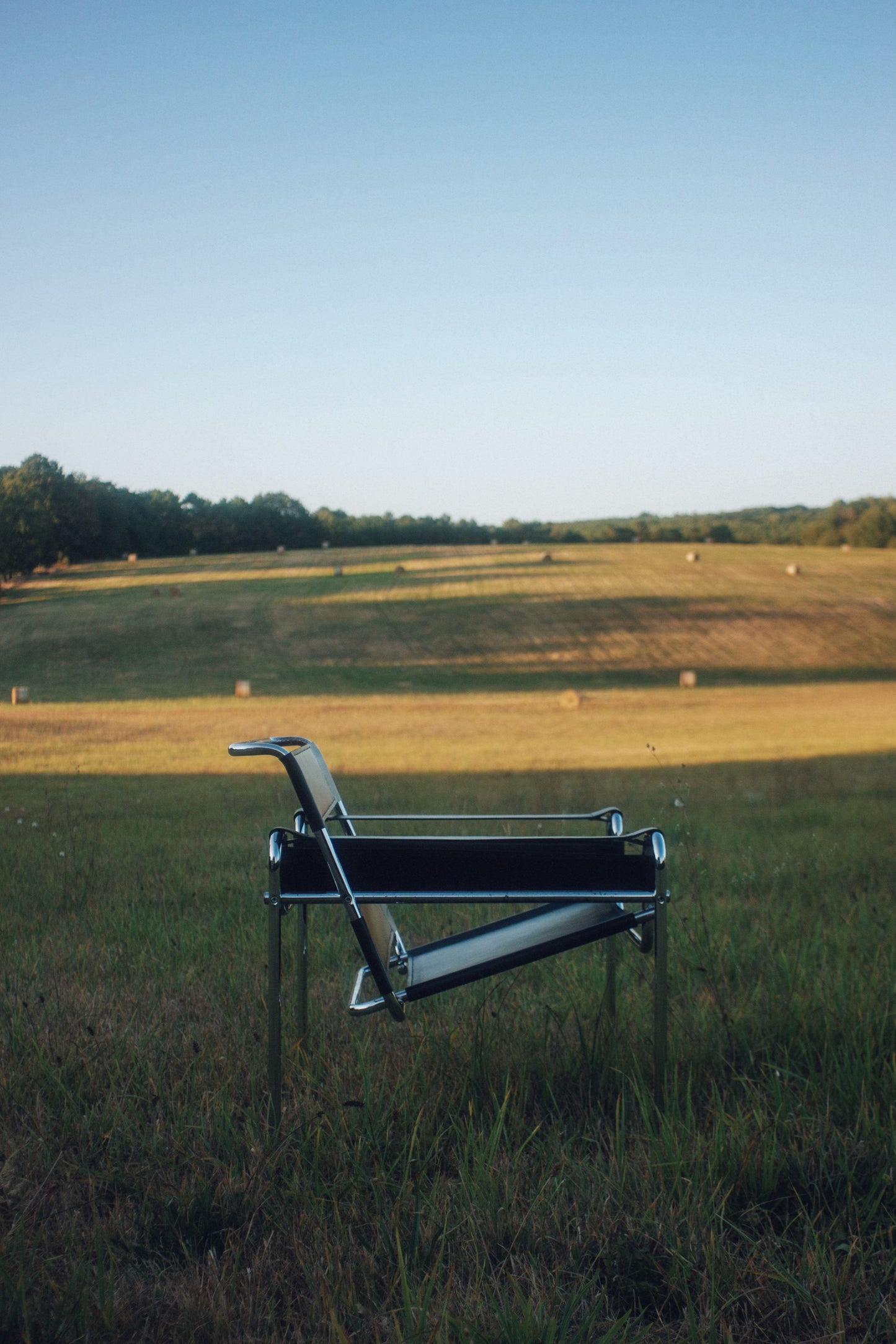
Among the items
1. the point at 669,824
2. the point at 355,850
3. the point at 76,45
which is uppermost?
the point at 76,45

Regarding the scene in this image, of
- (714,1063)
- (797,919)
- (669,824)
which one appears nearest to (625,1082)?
(714,1063)

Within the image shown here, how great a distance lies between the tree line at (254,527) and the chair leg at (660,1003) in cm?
1141

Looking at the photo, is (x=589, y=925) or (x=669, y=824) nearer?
(x=589, y=925)

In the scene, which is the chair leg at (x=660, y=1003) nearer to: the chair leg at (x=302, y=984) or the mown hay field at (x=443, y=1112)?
the mown hay field at (x=443, y=1112)

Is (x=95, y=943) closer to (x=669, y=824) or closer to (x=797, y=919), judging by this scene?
(x=797, y=919)

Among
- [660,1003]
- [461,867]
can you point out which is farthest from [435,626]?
[660,1003]

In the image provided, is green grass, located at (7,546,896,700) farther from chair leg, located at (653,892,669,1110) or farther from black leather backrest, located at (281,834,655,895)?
chair leg, located at (653,892,669,1110)

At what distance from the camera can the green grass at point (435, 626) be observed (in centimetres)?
1788

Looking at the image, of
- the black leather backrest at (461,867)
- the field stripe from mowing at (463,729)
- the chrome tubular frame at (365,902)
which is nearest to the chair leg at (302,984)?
the chrome tubular frame at (365,902)

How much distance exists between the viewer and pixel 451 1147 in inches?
79.4

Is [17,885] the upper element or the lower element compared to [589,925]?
lower

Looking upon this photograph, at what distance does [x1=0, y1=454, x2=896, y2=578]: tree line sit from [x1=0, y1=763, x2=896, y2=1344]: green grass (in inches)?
414

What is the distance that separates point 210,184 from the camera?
10.1 metres

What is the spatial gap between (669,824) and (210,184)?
29.1ft
